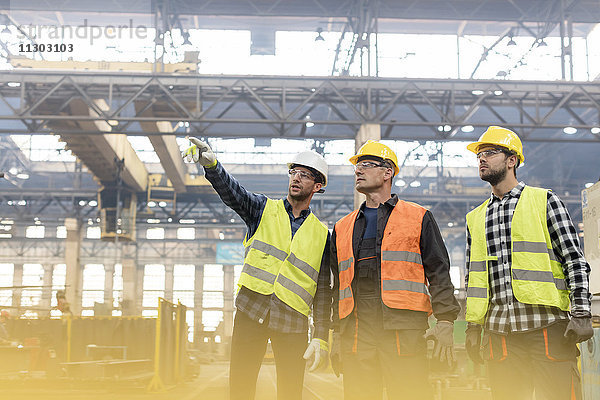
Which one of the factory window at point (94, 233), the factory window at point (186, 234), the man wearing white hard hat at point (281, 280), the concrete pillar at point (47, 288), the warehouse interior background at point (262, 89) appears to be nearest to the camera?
the man wearing white hard hat at point (281, 280)

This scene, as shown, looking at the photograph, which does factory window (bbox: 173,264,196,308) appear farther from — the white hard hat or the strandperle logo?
the white hard hat

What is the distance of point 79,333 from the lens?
60.0 feet

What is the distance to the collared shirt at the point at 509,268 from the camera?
3396mm

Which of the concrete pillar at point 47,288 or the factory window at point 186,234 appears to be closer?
the concrete pillar at point 47,288

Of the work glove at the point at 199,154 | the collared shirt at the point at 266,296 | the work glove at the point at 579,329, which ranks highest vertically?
the work glove at the point at 199,154

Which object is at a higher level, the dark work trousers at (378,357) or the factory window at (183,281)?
the factory window at (183,281)

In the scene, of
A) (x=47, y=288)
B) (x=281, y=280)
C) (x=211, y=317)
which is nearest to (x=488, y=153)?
(x=281, y=280)

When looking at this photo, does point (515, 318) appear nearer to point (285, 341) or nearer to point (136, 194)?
point (285, 341)

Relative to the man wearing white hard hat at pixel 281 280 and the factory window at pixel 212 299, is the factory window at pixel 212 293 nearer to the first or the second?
the factory window at pixel 212 299

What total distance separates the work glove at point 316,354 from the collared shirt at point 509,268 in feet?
3.10

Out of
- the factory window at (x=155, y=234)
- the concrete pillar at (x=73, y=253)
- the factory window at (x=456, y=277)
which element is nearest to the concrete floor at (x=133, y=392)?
the concrete pillar at (x=73, y=253)

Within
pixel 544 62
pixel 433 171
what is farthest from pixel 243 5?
pixel 433 171

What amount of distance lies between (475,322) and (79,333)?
54.1ft

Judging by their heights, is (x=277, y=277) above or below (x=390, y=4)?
below
